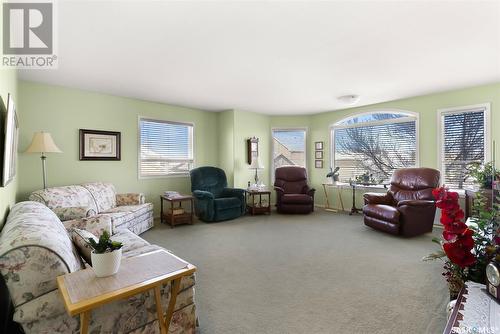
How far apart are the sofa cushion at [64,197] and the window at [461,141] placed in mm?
5957

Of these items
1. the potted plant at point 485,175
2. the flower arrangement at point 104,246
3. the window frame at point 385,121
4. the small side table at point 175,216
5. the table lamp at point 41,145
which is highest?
the window frame at point 385,121

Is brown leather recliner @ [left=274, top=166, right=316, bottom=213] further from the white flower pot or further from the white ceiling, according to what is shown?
the white flower pot

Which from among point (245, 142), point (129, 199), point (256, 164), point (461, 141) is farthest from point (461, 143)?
point (129, 199)

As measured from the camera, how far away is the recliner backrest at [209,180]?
532 centimetres

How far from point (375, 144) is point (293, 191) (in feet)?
6.98

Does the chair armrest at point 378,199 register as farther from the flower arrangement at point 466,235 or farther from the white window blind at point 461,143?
the flower arrangement at point 466,235

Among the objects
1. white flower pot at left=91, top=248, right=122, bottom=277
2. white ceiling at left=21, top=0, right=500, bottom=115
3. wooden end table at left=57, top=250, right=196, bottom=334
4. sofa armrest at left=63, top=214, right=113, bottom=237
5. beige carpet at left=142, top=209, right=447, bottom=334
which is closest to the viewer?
wooden end table at left=57, top=250, right=196, bottom=334

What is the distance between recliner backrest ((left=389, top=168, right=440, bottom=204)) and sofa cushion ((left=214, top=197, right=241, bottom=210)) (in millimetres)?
3007

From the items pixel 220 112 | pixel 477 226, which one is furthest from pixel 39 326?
→ pixel 220 112

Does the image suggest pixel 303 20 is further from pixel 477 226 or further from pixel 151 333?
pixel 151 333

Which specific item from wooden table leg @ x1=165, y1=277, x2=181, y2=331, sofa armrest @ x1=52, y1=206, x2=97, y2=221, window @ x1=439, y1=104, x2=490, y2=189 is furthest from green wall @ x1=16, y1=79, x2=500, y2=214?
wooden table leg @ x1=165, y1=277, x2=181, y2=331

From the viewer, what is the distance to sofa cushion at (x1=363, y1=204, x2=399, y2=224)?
389 centimetres

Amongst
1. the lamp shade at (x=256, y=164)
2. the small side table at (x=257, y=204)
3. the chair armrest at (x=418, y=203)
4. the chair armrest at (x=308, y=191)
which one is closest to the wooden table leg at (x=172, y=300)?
the chair armrest at (x=418, y=203)

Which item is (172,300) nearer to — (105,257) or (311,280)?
(105,257)
